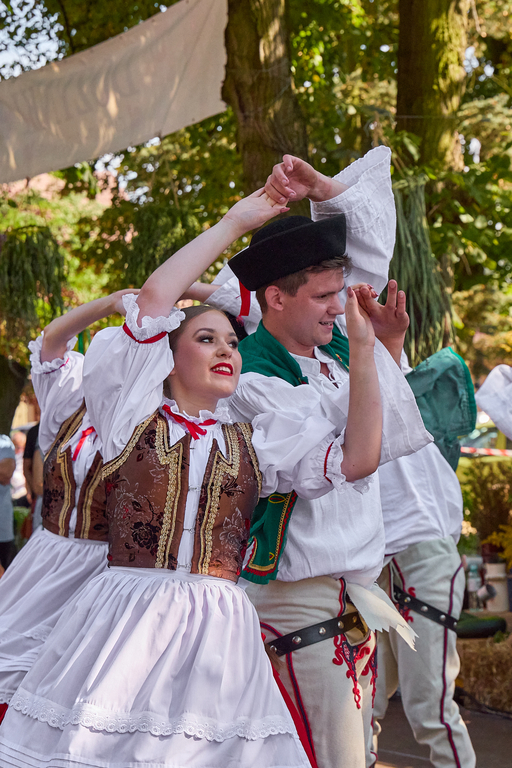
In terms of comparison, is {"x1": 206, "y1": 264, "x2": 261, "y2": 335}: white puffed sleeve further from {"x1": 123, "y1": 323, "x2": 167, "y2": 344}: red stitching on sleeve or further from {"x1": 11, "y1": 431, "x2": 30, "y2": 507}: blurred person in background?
{"x1": 11, "y1": 431, "x2": 30, "y2": 507}: blurred person in background

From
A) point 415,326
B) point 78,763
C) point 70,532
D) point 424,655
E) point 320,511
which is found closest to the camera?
point 78,763

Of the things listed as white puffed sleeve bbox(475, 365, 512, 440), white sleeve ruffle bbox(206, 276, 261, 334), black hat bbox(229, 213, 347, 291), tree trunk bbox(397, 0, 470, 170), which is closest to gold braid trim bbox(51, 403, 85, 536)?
white sleeve ruffle bbox(206, 276, 261, 334)

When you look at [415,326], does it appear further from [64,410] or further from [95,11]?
[95,11]

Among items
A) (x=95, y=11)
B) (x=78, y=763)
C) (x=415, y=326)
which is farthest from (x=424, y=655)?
(x=95, y=11)

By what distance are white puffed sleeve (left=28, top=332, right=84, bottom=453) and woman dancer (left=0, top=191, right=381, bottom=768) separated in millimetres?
638

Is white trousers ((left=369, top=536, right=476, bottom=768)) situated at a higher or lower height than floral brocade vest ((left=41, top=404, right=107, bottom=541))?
lower

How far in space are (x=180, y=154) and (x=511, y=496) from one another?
4.46 meters

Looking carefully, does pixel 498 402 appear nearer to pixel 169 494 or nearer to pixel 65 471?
pixel 65 471

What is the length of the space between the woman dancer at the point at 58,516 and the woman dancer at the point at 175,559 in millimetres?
380

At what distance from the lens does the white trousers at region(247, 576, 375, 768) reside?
2111 mm

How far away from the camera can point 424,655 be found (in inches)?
125

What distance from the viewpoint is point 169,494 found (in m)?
1.89

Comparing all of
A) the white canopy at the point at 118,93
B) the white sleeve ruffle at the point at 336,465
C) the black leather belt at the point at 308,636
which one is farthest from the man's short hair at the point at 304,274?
the white canopy at the point at 118,93

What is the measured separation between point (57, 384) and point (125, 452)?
0.85m
